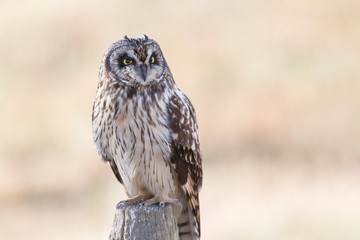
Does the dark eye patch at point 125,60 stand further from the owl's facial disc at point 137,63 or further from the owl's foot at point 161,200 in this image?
the owl's foot at point 161,200

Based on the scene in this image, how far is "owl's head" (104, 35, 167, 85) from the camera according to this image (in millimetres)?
4547

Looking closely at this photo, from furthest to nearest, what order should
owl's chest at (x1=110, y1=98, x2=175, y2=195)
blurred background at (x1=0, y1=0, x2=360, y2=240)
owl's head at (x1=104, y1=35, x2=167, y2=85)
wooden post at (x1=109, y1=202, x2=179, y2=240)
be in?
blurred background at (x1=0, y1=0, x2=360, y2=240) < owl's chest at (x1=110, y1=98, x2=175, y2=195) < owl's head at (x1=104, y1=35, x2=167, y2=85) < wooden post at (x1=109, y1=202, x2=179, y2=240)

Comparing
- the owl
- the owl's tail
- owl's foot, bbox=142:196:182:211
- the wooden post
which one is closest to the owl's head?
the owl

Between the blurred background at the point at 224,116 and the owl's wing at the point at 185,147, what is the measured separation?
334cm

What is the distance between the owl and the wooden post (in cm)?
110

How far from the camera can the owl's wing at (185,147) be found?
4.81 meters

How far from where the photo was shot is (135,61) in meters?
4.57

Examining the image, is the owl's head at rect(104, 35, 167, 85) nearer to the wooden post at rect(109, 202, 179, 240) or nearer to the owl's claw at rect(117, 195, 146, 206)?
the owl's claw at rect(117, 195, 146, 206)

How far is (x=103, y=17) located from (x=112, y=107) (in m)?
8.52

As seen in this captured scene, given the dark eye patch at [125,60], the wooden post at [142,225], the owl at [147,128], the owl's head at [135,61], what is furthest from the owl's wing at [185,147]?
the wooden post at [142,225]

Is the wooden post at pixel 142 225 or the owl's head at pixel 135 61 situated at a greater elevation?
the owl's head at pixel 135 61

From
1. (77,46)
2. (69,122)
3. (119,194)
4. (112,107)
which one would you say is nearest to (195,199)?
(112,107)

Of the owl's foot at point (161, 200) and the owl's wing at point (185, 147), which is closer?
the owl's foot at point (161, 200)

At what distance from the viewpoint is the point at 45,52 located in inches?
494
